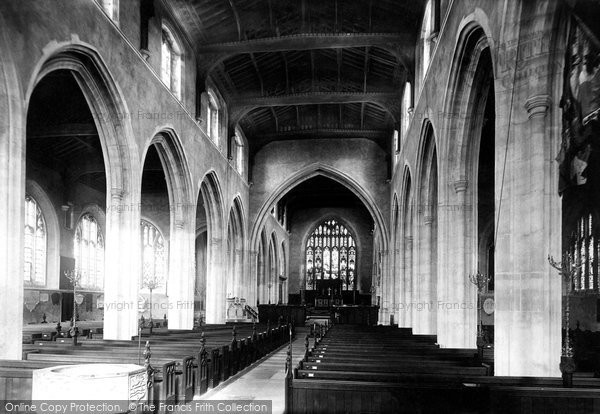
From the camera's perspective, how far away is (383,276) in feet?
98.2

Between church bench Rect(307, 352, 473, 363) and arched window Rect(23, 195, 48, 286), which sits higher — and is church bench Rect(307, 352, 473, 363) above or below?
below

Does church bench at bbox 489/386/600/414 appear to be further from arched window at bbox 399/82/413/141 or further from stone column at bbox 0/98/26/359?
arched window at bbox 399/82/413/141

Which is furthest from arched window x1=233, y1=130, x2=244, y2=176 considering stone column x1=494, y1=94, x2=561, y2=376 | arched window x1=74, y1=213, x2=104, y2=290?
stone column x1=494, y1=94, x2=561, y2=376

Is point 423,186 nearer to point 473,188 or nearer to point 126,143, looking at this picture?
point 473,188

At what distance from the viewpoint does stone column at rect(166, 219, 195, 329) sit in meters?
18.7

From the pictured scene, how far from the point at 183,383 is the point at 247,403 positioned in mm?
1063

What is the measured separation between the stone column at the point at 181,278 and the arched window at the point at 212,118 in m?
4.81

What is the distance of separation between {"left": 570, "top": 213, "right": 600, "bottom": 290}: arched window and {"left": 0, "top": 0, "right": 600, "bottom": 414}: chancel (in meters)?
0.07

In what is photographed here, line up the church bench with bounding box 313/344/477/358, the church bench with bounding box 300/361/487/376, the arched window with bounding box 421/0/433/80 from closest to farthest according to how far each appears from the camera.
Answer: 1. the church bench with bounding box 300/361/487/376
2. the church bench with bounding box 313/344/477/358
3. the arched window with bounding box 421/0/433/80

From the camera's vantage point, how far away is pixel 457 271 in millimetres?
12359

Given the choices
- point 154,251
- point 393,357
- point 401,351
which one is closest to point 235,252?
point 154,251

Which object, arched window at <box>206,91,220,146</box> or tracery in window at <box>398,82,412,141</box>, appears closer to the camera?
tracery in window at <box>398,82,412,141</box>

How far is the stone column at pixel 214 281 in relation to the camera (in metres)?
23.7

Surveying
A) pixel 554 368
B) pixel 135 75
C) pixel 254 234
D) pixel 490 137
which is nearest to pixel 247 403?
pixel 554 368
